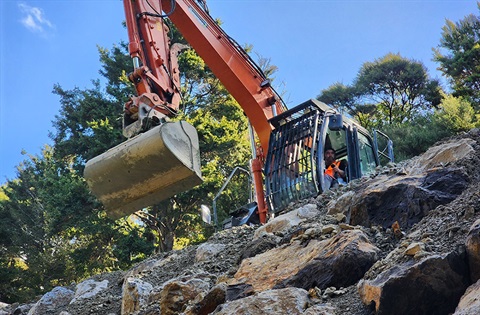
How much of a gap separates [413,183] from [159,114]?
300 centimetres

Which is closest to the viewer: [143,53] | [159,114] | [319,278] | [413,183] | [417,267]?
[417,267]

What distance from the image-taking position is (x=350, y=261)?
4539 millimetres

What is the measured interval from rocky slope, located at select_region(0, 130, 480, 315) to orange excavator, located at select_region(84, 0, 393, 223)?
3.43 feet

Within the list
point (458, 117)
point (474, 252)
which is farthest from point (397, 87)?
point (474, 252)

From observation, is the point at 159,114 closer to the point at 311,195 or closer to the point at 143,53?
the point at 143,53

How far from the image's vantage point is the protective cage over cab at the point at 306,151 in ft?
29.2

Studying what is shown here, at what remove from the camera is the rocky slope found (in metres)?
3.59

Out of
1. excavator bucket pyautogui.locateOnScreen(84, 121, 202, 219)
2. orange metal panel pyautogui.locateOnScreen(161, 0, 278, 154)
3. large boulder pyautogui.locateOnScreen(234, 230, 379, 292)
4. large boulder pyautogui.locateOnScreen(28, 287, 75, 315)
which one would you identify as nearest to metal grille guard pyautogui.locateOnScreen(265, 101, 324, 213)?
orange metal panel pyautogui.locateOnScreen(161, 0, 278, 154)

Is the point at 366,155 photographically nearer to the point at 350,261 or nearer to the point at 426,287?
the point at 350,261

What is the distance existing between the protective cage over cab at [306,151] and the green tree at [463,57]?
1180 cm

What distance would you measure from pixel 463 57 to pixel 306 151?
14.9 meters

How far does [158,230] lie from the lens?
17078 mm

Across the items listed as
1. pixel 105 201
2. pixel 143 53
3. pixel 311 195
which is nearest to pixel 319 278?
pixel 105 201

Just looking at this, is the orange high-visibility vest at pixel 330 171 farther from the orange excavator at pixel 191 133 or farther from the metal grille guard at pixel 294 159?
the metal grille guard at pixel 294 159
